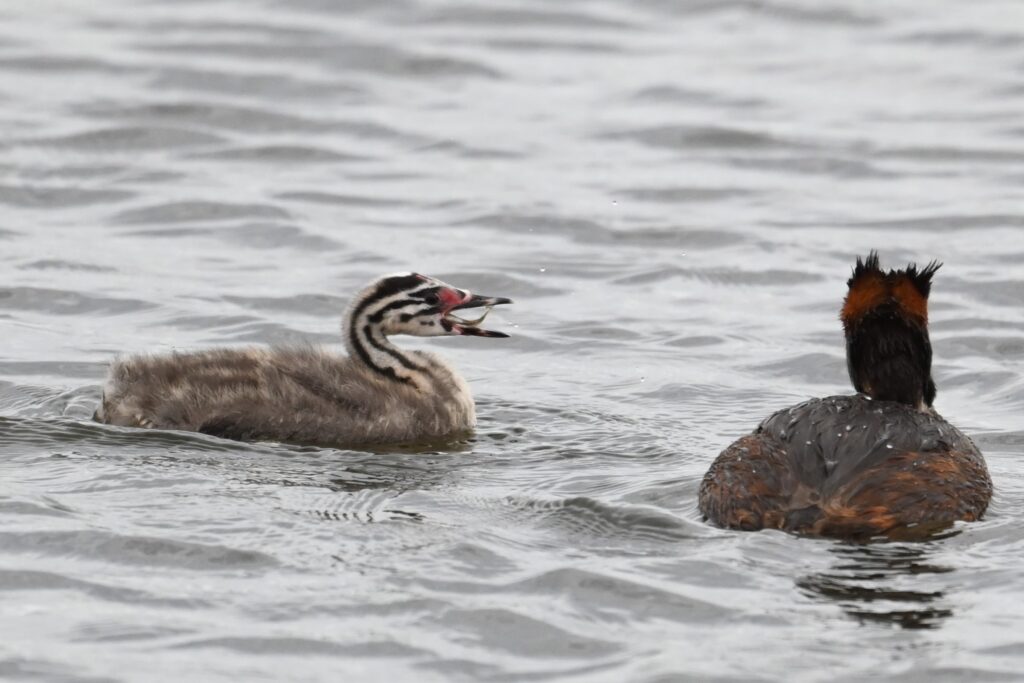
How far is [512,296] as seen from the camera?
47.5ft

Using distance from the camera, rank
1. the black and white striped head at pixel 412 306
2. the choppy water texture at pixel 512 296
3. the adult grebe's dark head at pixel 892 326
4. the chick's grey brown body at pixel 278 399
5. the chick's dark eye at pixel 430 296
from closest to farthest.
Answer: the choppy water texture at pixel 512 296, the adult grebe's dark head at pixel 892 326, the chick's grey brown body at pixel 278 399, the black and white striped head at pixel 412 306, the chick's dark eye at pixel 430 296

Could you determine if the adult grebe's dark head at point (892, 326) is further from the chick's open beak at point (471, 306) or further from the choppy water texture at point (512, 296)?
the chick's open beak at point (471, 306)

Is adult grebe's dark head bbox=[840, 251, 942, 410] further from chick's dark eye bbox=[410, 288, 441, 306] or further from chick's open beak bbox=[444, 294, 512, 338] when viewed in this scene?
chick's dark eye bbox=[410, 288, 441, 306]

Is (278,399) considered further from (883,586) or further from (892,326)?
(883,586)

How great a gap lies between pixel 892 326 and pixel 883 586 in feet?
5.84

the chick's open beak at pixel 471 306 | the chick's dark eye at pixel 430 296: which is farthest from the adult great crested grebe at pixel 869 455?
the chick's dark eye at pixel 430 296

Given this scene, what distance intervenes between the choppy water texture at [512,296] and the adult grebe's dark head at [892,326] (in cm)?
76

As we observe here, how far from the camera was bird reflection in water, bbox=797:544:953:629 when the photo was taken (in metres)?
7.72

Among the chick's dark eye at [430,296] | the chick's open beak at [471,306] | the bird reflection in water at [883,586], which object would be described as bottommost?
the bird reflection in water at [883,586]

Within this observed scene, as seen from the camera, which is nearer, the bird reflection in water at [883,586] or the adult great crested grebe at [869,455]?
the bird reflection in water at [883,586]

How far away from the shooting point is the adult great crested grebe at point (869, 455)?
8.51 meters

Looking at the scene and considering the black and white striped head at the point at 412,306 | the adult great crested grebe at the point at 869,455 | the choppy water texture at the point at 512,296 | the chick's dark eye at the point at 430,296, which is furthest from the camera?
the chick's dark eye at the point at 430,296

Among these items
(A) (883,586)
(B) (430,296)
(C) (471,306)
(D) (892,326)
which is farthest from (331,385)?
(A) (883,586)

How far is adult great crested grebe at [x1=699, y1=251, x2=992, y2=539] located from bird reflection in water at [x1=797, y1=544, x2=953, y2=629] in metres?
0.15
